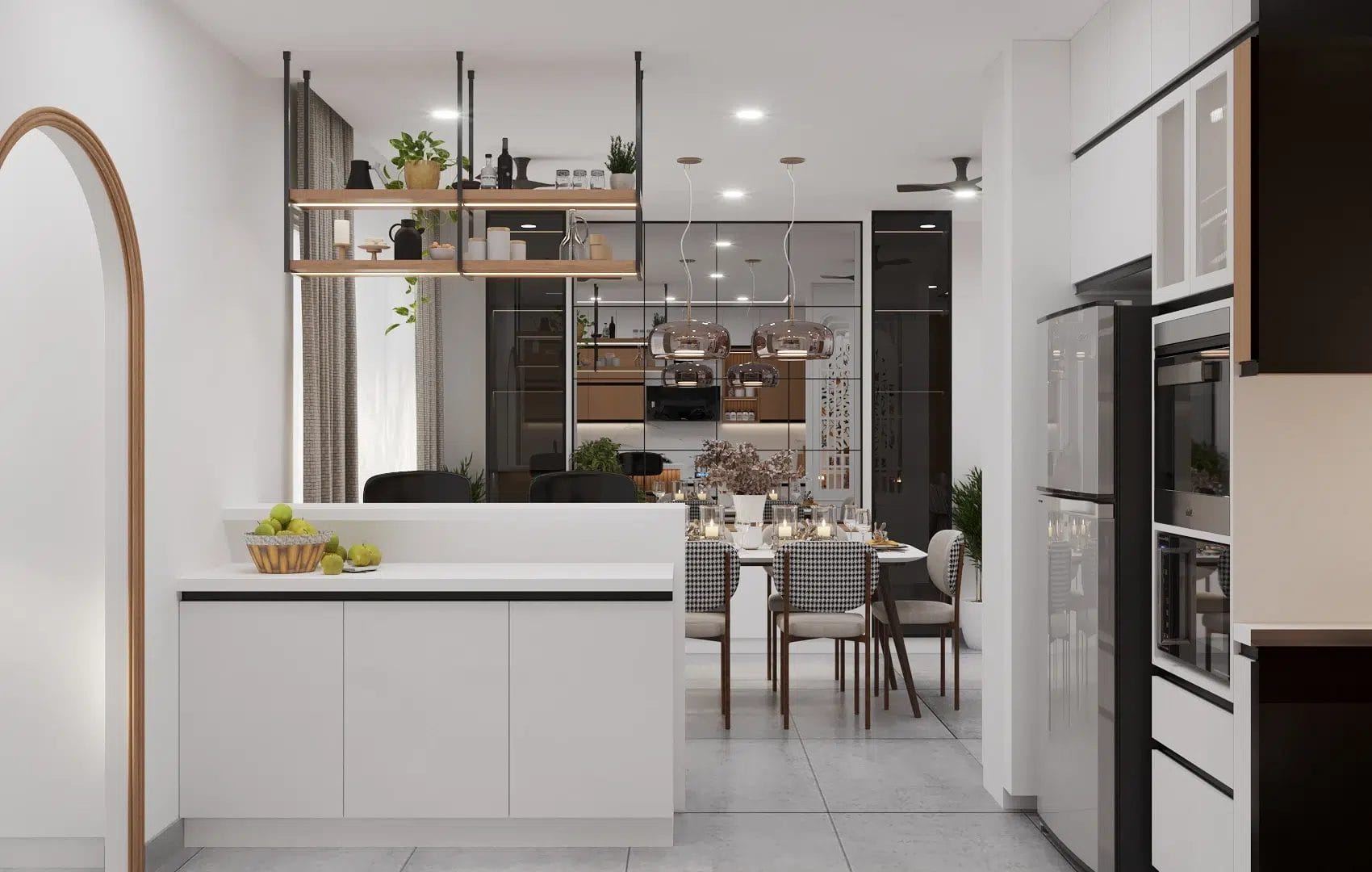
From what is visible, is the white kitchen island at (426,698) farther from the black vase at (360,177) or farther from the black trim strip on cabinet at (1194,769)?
the black vase at (360,177)

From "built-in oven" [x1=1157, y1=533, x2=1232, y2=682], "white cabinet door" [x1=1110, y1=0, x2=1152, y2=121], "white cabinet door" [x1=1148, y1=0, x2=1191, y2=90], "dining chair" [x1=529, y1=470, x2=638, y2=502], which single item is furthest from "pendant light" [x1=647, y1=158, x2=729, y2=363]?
"built-in oven" [x1=1157, y1=533, x2=1232, y2=682]

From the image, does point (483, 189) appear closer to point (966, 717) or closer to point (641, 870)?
point (641, 870)

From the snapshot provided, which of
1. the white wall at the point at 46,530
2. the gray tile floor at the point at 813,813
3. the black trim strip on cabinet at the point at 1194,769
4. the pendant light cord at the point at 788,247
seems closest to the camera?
the black trim strip on cabinet at the point at 1194,769

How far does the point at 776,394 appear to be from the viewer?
27.1 ft

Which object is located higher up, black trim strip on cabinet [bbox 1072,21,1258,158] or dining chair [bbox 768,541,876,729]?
black trim strip on cabinet [bbox 1072,21,1258,158]

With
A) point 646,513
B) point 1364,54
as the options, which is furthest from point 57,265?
point 1364,54

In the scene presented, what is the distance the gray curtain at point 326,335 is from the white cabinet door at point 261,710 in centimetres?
116

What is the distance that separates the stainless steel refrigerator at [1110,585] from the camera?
3.30 metres

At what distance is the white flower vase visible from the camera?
7.40 metres

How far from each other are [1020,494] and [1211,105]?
1.66 meters

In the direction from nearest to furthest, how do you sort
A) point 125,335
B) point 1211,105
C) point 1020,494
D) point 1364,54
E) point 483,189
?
point 1364,54 → point 1211,105 → point 125,335 → point 1020,494 → point 483,189

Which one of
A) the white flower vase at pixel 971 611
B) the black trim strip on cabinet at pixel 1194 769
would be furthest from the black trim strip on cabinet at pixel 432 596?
the white flower vase at pixel 971 611

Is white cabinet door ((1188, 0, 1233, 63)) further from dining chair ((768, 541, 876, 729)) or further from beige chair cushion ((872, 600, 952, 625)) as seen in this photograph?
beige chair cushion ((872, 600, 952, 625))

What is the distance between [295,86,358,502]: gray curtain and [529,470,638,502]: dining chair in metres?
0.96
